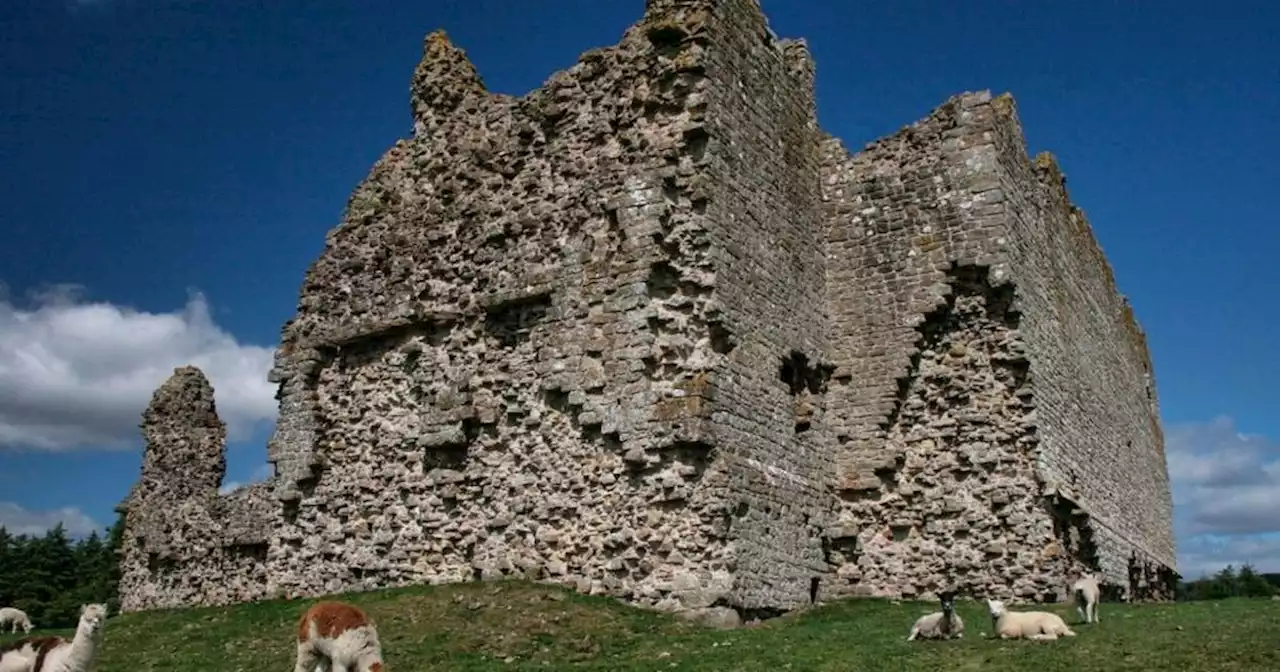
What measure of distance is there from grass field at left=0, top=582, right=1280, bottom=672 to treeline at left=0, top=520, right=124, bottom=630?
35516mm

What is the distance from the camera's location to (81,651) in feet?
29.8

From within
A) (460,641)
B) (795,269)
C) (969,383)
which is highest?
(795,269)

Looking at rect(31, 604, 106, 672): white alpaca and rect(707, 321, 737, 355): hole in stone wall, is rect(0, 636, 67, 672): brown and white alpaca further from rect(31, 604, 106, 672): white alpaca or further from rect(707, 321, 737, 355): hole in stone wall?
rect(707, 321, 737, 355): hole in stone wall

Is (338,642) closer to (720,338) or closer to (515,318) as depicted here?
(720,338)

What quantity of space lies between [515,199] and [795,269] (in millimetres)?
3962

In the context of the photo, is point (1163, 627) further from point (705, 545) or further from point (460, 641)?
point (460, 641)

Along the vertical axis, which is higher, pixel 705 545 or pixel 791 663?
pixel 705 545

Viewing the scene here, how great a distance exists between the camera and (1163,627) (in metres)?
11.8

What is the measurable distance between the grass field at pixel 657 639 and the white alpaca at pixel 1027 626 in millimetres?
208

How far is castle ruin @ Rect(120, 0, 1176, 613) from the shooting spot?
14023mm

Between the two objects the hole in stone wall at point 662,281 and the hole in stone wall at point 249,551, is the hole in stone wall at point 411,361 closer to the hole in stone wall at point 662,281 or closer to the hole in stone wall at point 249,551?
the hole in stone wall at point 249,551

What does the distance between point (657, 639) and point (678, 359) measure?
335cm

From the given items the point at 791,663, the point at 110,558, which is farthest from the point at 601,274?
the point at 110,558

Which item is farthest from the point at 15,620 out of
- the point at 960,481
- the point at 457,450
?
the point at 960,481
